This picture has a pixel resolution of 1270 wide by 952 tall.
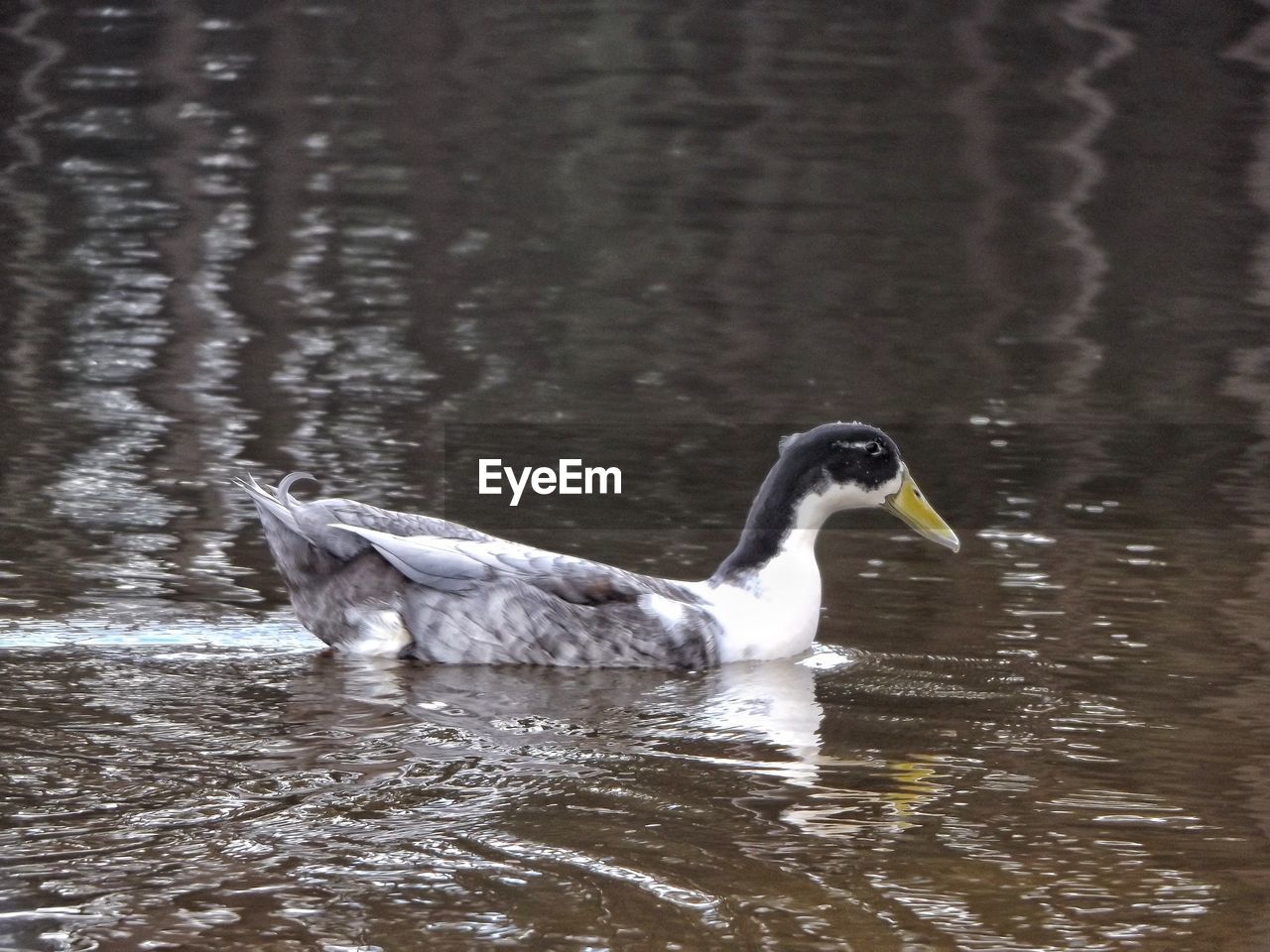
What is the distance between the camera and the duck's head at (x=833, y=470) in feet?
Result: 28.8

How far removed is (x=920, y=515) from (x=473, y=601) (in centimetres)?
195

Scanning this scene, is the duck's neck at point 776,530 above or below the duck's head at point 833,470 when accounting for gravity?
below

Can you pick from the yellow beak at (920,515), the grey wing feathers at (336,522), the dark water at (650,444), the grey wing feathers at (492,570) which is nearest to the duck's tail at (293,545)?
the grey wing feathers at (336,522)

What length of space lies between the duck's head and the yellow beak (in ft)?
0.41

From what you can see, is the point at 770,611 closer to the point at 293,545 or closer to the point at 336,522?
the point at 336,522


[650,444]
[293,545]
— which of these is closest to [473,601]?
[293,545]

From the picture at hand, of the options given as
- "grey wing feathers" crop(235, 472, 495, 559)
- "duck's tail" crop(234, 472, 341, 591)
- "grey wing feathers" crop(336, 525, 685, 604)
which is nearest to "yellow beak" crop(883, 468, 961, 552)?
"grey wing feathers" crop(336, 525, 685, 604)

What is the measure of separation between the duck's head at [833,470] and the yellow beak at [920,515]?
0.41 feet

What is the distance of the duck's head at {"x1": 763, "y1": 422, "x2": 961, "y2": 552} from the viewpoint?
878 centimetres

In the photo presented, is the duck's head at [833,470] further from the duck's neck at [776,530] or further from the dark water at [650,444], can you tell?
the dark water at [650,444]

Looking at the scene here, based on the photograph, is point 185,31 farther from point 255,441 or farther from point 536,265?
point 255,441

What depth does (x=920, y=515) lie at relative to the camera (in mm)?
9141

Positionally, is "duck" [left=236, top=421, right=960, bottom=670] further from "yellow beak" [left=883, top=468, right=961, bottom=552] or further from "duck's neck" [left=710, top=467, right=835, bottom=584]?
"yellow beak" [left=883, top=468, right=961, bottom=552]

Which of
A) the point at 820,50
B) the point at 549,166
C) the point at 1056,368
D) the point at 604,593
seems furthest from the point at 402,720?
the point at 820,50
